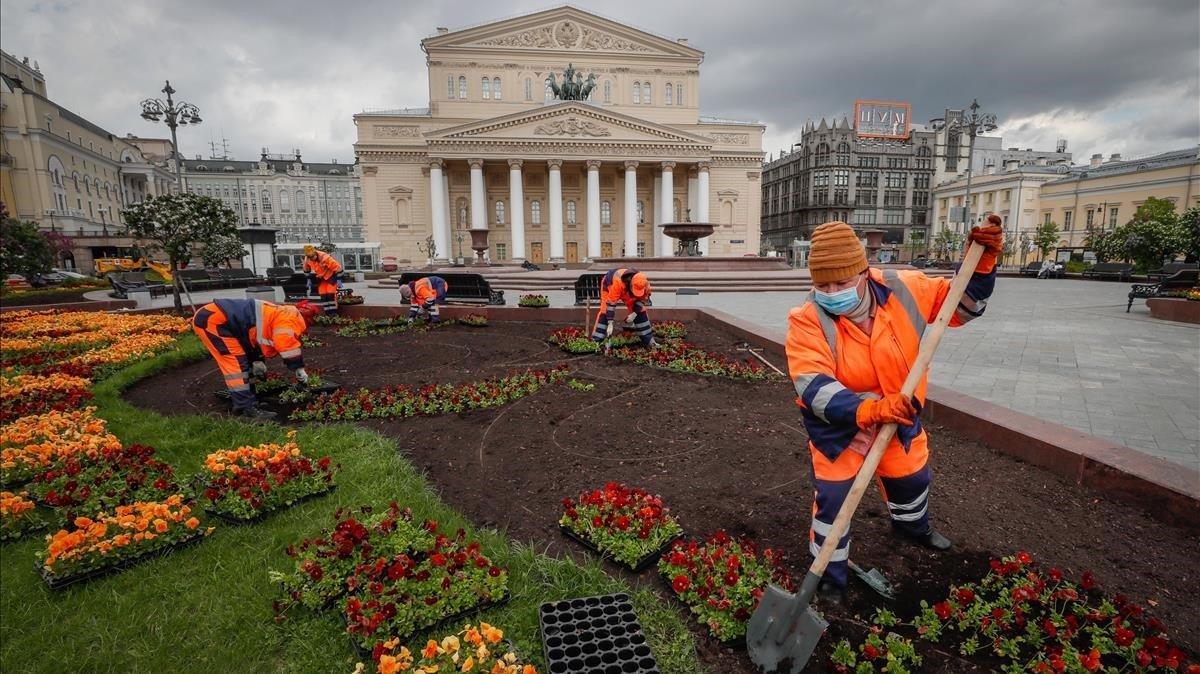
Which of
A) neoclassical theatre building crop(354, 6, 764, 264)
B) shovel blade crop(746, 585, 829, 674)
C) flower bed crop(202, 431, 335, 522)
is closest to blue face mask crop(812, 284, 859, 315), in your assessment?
shovel blade crop(746, 585, 829, 674)

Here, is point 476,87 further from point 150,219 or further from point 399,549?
point 399,549

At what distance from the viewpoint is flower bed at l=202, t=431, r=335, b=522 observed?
3697mm

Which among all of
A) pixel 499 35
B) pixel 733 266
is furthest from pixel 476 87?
pixel 733 266

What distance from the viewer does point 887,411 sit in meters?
2.27

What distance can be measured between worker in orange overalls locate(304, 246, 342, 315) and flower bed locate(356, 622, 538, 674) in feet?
35.5

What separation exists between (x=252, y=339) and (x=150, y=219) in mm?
10122

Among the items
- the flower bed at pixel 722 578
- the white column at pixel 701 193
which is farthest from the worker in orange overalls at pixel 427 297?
the white column at pixel 701 193

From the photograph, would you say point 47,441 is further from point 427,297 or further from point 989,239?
point 427,297

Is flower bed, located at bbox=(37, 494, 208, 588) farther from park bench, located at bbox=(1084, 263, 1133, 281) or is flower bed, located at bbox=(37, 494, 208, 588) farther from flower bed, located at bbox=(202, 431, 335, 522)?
park bench, located at bbox=(1084, 263, 1133, 281)

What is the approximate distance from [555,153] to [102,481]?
4491 centimetres

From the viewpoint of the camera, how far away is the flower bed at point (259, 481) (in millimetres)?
3697

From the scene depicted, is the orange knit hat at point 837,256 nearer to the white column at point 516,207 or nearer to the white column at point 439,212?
the white column at point 516,207

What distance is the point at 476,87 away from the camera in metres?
50.2

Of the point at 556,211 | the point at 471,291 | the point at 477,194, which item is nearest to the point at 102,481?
the point at 471,291
